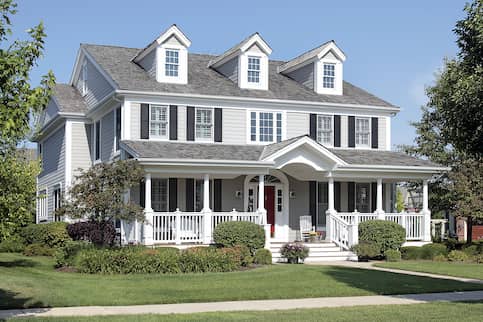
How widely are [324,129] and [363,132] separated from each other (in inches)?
74.7

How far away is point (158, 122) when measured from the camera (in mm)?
27516

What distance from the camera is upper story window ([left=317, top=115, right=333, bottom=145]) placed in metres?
30.1

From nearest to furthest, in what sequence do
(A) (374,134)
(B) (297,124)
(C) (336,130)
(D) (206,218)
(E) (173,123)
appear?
1. (D) (206,218)
2. (E) (173,123)
3. (B) (297,124)
4. (C) (336,130)
5. (A) (374,134)

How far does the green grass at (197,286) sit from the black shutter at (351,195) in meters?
9.45

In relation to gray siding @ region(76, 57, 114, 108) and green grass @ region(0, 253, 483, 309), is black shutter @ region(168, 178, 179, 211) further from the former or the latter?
green grass @ region(0, 253, 483, 309)

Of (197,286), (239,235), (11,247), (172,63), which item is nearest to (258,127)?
(172,63)

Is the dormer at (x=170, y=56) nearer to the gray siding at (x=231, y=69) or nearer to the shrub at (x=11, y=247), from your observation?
the gray siding at (x=231, y=69)

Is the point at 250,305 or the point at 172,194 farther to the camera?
the point at 172,194

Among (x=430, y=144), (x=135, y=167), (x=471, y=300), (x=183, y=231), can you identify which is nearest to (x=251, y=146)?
(x=183, y=231)

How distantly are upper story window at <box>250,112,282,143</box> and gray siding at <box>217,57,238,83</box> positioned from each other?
Result: 206 centimetres

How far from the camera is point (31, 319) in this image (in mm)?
11852

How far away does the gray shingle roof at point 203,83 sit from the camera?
28087mm

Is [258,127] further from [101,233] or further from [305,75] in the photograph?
[101,233]

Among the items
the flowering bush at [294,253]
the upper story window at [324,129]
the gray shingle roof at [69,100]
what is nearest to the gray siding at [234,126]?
the upper story window at [324,129]
